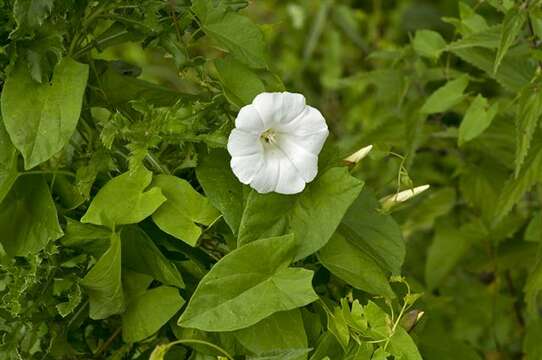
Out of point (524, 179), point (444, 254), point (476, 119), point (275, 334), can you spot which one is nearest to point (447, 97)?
point (476, 119)

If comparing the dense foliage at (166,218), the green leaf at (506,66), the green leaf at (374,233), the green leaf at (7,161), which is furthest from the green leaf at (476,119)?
the green leaf at (7,161)

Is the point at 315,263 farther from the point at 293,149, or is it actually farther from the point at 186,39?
the point at 186,39

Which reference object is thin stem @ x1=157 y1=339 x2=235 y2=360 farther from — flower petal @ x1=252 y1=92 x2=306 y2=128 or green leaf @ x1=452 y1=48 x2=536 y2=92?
green leaf @ x1=452 y1=48 x2=536 y2=92

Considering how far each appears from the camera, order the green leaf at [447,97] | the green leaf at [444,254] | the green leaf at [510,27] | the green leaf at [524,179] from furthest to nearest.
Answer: the green leaf at [444,254] < the green leaf at [447,97] < the green leaf at [524,179] < the green leaf at [510,27]

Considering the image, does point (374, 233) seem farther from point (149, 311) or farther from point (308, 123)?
point (149, 311)

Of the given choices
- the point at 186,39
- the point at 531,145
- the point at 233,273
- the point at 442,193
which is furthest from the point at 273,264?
the point at 442,193

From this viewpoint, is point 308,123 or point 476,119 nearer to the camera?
point 308,123

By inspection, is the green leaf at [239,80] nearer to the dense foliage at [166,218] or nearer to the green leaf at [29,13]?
the dense foliage at [166,218]
